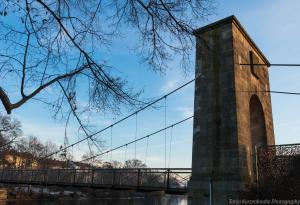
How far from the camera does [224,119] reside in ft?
35.4

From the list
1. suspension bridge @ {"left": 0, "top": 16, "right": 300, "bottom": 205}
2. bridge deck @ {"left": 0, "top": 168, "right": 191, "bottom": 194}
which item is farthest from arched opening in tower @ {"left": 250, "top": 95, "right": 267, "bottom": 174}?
bridge deck @ {"left": 0, "top": 168, "right": 191, "bottom": 194}

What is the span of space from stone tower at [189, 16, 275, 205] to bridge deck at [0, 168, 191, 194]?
2242 millimetres

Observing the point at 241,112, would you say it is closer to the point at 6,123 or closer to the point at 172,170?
the point at 172,170

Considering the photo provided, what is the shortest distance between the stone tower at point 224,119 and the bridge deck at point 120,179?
2.24m

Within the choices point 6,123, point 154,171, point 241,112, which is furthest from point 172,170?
point 6,123

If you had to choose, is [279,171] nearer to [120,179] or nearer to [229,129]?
[229,129]

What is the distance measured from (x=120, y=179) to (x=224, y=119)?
284 inches

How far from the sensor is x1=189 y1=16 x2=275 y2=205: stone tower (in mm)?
10148

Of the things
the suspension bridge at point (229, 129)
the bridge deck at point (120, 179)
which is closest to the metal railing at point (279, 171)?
the suspension bridge at point (229, 129)

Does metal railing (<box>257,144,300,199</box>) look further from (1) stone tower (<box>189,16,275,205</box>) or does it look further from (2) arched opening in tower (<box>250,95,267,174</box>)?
(2) arched opening in tower (<box>250,95,267,174</box>)

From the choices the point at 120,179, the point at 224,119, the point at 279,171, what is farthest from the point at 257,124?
the point at 120,179

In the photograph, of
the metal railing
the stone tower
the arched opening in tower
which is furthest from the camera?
the arched opening in tower

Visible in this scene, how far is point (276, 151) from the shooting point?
11.4 m

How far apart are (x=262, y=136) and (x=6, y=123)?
32598 mm
